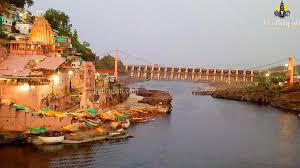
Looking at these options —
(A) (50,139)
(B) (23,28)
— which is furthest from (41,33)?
(A) (50,139)

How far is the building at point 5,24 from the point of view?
33125 mm

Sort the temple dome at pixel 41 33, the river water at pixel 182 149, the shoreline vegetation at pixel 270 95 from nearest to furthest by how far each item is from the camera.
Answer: the river water at pixel 182 149, the temple dome at pixel 41 33, the shoreline vegetation at pixel 270 95

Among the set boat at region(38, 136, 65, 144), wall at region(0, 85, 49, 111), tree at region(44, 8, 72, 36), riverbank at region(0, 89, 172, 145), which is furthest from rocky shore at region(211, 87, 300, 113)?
boat at region(38, 136, 65, 144)

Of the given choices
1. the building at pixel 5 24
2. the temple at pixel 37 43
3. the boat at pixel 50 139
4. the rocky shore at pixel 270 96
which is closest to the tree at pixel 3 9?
the building at pixel 5 24

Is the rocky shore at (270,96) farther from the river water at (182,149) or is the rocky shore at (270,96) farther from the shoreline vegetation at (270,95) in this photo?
the river water at (182,149)

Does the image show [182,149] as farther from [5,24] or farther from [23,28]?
[23,28]

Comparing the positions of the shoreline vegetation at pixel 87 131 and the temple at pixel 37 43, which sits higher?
the temple at pixel 37 43

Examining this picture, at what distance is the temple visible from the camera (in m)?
28.6

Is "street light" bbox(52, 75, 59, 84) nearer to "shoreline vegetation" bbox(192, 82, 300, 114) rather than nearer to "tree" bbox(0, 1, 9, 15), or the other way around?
"tree" bbox(0, 1, 9, 15)

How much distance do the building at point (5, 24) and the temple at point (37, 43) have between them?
2.94 m

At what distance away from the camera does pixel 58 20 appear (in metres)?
50.4

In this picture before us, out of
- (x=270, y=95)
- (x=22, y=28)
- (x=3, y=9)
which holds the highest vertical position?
(x=3, y=9)

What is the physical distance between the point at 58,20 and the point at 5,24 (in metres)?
16.7

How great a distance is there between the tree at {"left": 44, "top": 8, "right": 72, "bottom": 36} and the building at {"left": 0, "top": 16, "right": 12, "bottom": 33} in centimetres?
1336
